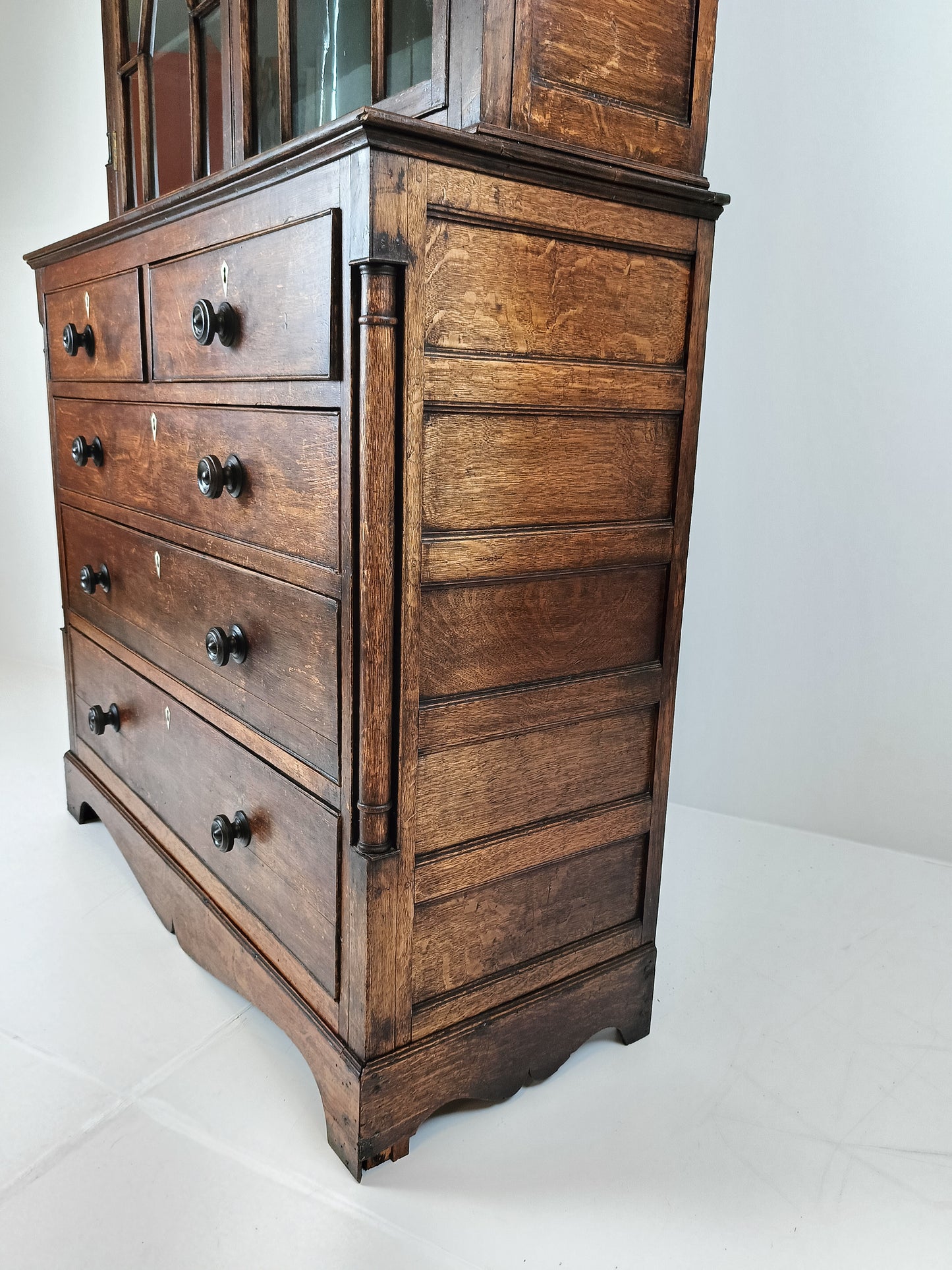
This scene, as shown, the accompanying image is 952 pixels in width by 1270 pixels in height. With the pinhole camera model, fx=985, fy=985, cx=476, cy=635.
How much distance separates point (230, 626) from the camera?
1574mm

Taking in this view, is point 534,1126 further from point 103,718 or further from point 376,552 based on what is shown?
point 103,718

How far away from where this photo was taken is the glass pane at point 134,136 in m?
2.21

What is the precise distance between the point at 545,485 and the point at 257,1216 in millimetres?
1050

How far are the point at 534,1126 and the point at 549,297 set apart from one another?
1.20 meters

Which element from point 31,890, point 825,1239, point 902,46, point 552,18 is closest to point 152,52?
point 552,18

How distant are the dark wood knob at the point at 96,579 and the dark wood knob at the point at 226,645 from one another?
676 millimetres

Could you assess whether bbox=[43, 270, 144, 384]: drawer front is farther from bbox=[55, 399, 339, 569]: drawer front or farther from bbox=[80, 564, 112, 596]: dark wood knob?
bbox=[80, 564, 112, 596]: dark wood knob

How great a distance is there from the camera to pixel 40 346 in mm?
3428

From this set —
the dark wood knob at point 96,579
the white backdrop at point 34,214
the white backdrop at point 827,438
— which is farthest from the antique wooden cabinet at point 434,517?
the white backdrop at point 34,214

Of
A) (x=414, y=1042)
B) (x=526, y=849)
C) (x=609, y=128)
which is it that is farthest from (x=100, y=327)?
(x=414, y=1042)

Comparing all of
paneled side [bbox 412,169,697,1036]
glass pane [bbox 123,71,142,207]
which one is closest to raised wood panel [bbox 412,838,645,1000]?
paneled side [bbox 412,169,697,1036]

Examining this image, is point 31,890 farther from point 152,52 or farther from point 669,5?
point 669,5

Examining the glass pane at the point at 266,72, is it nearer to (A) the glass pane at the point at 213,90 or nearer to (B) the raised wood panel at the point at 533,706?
(A) the glass pane at the point at 213,90

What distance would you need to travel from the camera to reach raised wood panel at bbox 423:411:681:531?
1.26m
